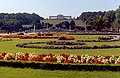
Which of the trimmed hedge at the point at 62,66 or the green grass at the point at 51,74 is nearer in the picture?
the green grass at the point at 51,74

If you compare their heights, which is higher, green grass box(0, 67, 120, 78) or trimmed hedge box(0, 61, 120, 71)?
trimmed hedge box(0, 61, 120, 71)

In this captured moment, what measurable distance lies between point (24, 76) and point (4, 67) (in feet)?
5.50

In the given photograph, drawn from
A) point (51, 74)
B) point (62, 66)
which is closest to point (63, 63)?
point (62, 66)

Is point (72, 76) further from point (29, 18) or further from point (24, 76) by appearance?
point (29, 18)

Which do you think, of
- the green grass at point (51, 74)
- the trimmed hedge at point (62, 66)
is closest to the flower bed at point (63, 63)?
the trimmed hedge at point (62, 66)

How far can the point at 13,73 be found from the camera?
10.1 meters

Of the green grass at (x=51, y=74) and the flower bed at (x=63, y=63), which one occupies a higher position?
the flower bed at (x=63, y=63)

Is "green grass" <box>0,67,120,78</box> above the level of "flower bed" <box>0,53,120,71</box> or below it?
below

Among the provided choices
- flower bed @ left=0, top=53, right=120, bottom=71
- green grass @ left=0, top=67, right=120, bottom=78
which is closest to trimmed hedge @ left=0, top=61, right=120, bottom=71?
flower bed @ left=0, top=53, right=120, bottom=71

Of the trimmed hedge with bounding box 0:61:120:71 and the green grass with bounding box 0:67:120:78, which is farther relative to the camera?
the trimmed hedge with bounding box 0:61:120:71

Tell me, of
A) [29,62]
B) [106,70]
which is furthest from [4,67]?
[106,70]

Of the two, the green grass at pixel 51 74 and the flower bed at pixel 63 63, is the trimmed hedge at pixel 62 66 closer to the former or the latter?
the flower bed at pixel 63 63

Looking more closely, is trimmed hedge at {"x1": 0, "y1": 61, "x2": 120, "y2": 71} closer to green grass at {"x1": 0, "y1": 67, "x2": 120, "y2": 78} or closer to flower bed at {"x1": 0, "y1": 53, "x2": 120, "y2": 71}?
flower bed at {"x1": 0, "y1": 53, "x2": 120, "y2": 71}

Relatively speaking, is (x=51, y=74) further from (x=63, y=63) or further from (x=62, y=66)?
(x=63, y=63)
